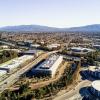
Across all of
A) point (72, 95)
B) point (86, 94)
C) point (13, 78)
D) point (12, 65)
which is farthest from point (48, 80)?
point (12, 65)

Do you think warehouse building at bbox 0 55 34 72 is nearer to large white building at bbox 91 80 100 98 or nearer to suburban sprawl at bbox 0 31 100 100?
suburban sprawl at bbox 0 31 100 100

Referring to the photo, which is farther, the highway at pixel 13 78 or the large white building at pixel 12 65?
the large white building at pixel 12 65

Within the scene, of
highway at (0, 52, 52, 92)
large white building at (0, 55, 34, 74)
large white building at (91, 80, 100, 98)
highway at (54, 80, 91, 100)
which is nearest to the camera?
highway at (54, 80, 91, 100)

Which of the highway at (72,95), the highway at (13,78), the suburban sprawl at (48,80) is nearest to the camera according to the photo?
the highway at (72,95)

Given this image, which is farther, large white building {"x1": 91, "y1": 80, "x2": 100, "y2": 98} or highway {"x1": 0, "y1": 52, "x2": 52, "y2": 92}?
highway {"x1": 0, "y1": 52, "x2": 52, "y2": 92}

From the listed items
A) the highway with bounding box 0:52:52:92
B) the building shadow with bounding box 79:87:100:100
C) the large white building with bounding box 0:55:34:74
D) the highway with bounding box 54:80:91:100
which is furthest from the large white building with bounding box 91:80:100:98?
the large white building with bounding box 0:55:34:74

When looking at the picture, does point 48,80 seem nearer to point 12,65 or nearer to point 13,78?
point 13,78

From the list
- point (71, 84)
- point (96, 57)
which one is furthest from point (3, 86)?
point (96, 57)

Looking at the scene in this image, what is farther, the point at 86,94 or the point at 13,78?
the point at 13,78

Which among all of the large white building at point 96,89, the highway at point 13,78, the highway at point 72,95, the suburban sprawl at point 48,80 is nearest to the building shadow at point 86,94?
the suburban sprawl at point 48,80

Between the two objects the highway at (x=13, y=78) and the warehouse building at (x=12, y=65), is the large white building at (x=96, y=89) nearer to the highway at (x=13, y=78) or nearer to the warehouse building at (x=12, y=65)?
the highway at (x=13, y=78)

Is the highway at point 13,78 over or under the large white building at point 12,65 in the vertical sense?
under

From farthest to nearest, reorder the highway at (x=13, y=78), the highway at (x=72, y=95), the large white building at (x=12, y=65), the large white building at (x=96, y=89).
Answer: the large white building at (x=12, y=65) < the highway at (x=13, y=78) < the large white building at (x=96, y=89) < the highway at (x=72, y=95)
